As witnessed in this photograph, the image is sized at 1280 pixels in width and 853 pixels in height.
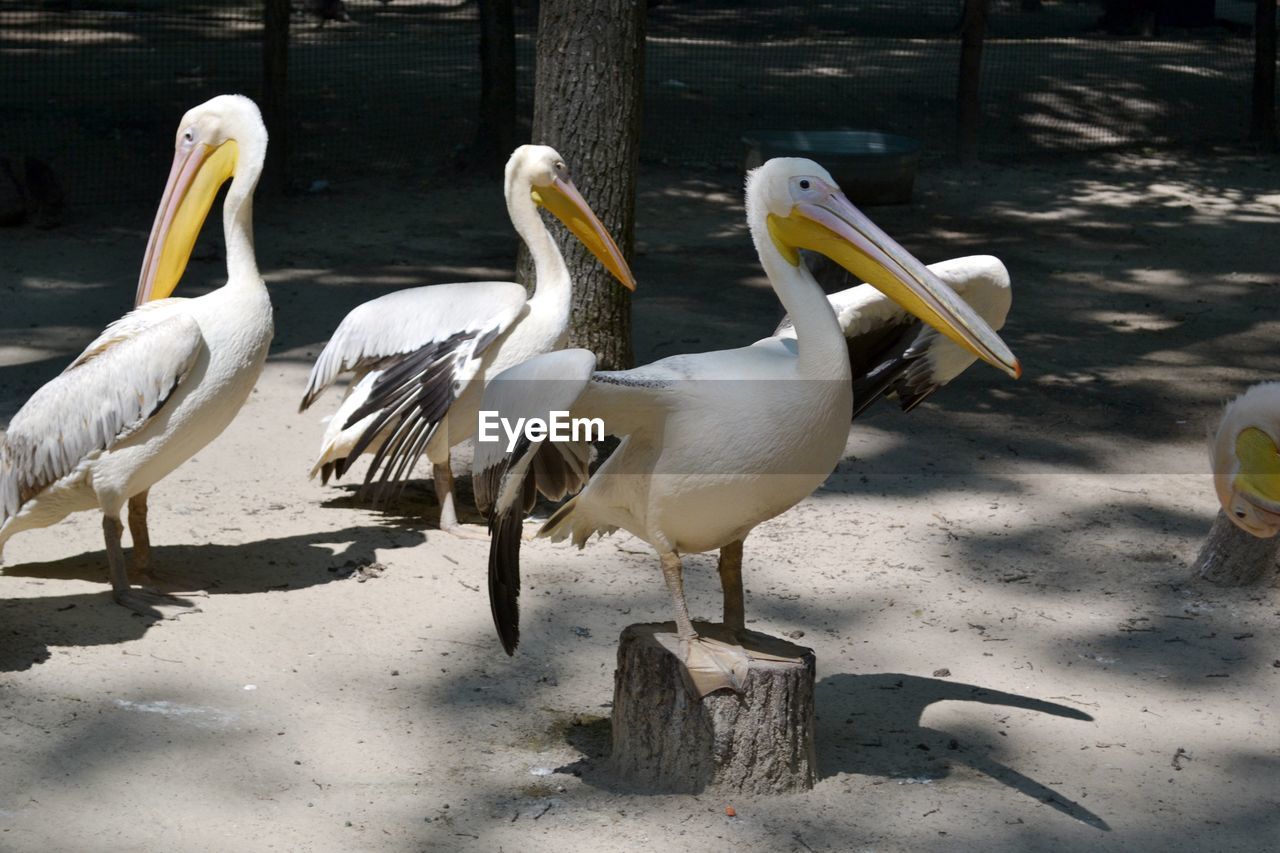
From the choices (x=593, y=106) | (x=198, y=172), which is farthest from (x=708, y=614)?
(x=198, y=172)

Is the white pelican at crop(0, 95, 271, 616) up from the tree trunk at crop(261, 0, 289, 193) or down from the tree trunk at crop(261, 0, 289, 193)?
down

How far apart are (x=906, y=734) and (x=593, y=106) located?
2.76 m

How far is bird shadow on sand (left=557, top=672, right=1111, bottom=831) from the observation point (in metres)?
3.61

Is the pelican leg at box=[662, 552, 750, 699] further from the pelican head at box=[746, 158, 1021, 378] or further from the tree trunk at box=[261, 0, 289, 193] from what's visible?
the tree trunk at box=[261, 0, 289, 193]

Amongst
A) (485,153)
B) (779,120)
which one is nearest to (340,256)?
(485,153)

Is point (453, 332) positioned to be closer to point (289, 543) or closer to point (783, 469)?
point (289, 543)

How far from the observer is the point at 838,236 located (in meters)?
3.31

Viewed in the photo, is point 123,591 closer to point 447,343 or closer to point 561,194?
point 447,343

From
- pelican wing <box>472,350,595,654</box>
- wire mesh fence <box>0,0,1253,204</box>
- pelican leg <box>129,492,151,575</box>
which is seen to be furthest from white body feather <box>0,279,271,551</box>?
wire mesh fence <box>0,0,1253,204</box>

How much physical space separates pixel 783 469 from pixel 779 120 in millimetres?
10321

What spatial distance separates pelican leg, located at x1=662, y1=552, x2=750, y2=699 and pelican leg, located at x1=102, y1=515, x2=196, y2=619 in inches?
69.4

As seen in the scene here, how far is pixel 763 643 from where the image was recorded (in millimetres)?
3619

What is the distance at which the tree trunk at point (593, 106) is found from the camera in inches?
213

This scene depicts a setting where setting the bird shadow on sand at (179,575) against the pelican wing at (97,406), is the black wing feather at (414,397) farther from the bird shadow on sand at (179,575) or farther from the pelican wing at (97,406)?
the pelican wing at (97,406)
